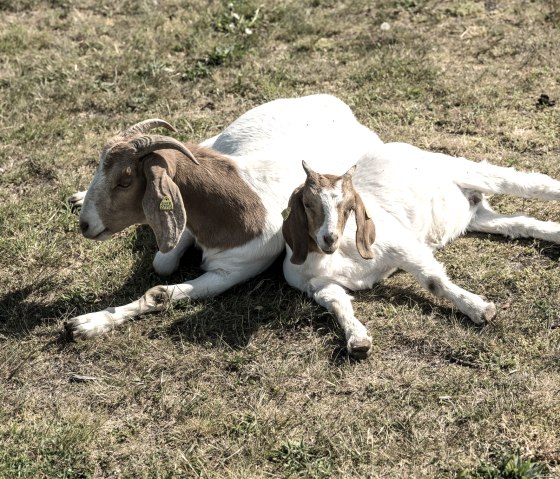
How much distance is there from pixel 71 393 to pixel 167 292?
0.98 m

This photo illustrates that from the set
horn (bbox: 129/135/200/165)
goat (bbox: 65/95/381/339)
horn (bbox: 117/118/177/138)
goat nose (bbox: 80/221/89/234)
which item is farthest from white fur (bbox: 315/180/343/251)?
goat nose (bbox: 80/221/89/234)

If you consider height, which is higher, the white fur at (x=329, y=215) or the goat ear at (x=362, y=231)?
the white fur at (x=329, y=215)

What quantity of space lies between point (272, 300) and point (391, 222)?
3.20ft

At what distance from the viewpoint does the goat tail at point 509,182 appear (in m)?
6.59

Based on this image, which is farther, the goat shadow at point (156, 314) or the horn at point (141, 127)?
the horn at point (141, 127)

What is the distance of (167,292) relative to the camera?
20.0ft

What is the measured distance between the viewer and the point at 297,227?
572cm

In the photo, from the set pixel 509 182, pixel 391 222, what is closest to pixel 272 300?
pixel 391 222

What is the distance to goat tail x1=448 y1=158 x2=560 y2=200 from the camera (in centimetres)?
659

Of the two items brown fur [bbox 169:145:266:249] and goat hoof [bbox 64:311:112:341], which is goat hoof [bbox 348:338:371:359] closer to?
brown fur [bbox 169:145:266:249]

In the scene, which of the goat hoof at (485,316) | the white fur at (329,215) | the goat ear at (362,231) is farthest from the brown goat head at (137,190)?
the goat hoof at (485,316)

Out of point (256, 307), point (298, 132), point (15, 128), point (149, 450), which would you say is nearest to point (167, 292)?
point (256, 307)

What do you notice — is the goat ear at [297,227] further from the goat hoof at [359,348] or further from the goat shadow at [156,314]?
the goat hoof at [359,348]

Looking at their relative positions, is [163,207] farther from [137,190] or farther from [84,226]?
[84,226]
